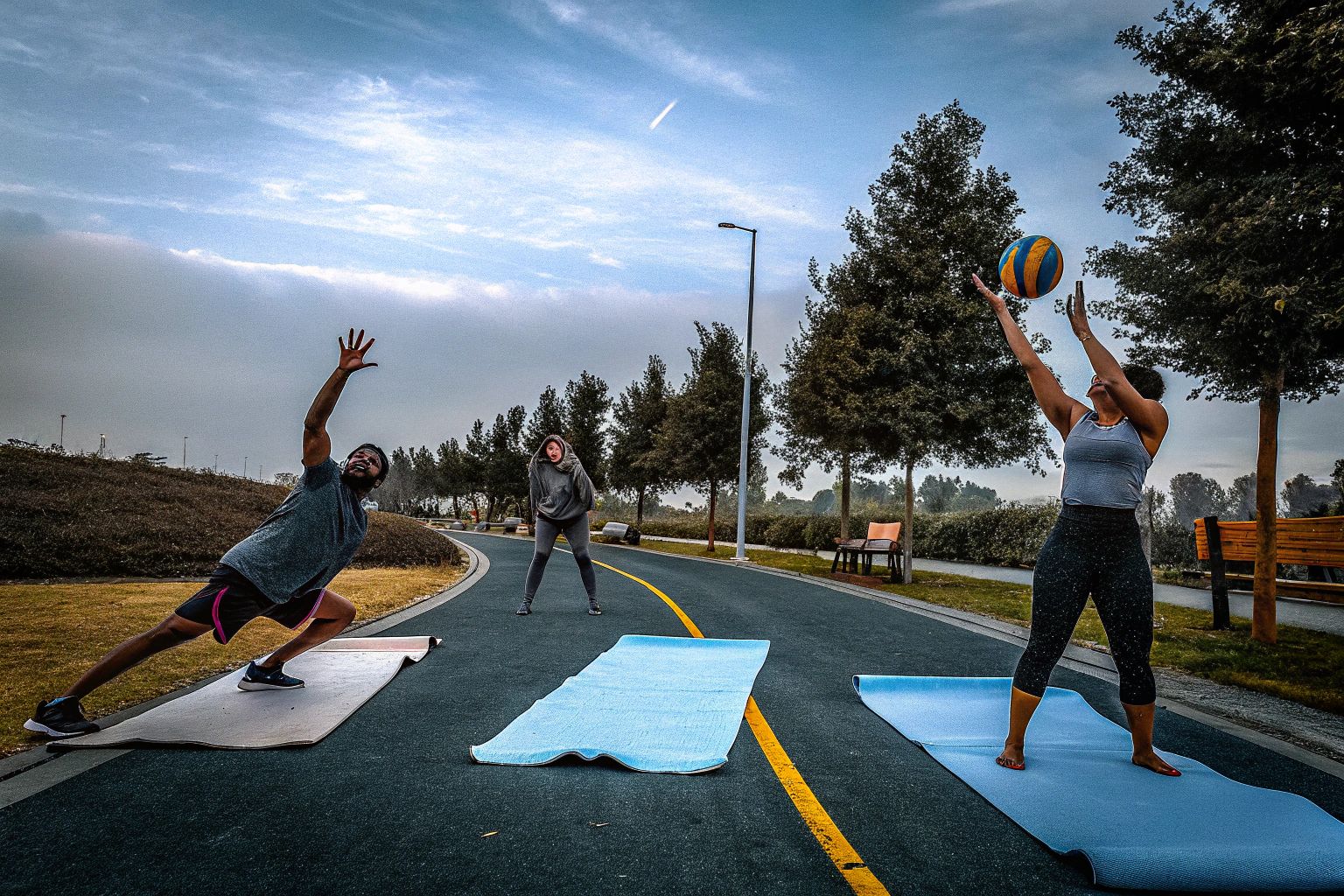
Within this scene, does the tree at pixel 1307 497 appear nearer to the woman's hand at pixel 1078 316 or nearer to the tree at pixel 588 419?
the woman's hand at pixel 1078 316

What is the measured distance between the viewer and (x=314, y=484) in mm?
4426

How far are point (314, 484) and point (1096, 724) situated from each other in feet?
16.3

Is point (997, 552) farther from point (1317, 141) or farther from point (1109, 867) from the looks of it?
point (1109, 867)

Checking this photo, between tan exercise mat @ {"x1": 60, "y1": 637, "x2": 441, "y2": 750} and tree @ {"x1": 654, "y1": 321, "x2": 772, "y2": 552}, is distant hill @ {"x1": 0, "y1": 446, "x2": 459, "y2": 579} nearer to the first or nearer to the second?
tan exercise mat @ {"x1": 60, "y1": 637, "x2": 441, "y2": 750}

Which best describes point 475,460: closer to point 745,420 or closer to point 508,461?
point 508,461

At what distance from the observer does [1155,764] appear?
3.73m

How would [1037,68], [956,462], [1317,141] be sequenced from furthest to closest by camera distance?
[956,462], [1037,68], [1317,141]

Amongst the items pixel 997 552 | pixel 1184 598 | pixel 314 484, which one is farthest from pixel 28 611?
pixel 997 552

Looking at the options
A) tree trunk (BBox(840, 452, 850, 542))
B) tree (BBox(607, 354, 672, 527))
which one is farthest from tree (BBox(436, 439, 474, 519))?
tree trunk (BBox(840, 452, 850, 542))

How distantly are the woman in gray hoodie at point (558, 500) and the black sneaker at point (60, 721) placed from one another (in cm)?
505

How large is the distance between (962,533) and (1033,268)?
17260 mm

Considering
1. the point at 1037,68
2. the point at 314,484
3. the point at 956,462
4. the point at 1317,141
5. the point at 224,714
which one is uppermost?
the point at 1037,68

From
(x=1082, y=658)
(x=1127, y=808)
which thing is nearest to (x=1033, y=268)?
(x=1127, y=808)

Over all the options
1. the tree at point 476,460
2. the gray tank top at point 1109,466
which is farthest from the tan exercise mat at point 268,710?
the tree at point 476,460
